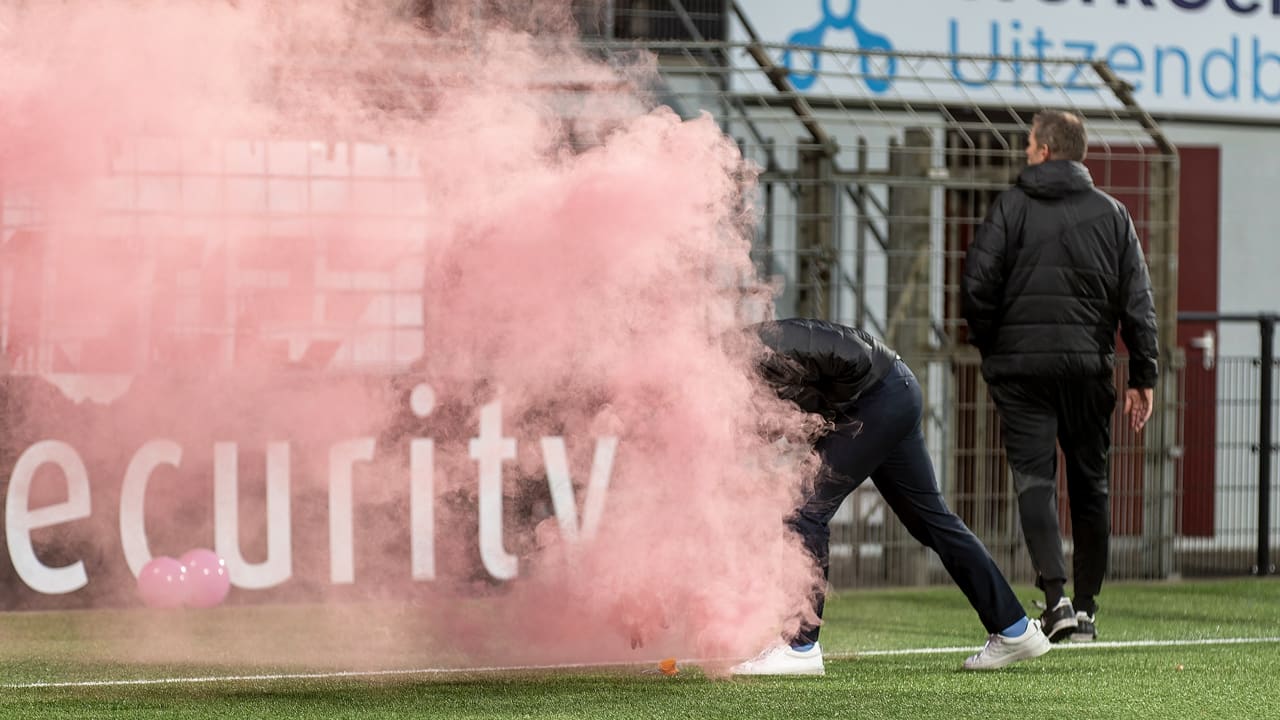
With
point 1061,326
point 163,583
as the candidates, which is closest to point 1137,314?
point 1061,326

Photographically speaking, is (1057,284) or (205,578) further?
(205,578)

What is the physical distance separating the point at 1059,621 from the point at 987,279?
1392 mm

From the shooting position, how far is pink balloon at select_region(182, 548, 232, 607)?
9.12 meters

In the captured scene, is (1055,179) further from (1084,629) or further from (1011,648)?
(1011,648)

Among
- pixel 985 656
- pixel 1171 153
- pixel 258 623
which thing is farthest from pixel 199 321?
pixel 1171 153

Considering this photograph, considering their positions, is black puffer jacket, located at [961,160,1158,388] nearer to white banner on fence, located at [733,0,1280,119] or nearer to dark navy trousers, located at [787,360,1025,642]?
dark navy trousers, located at [787,360,1025,642]

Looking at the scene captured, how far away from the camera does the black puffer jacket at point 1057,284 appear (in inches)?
314

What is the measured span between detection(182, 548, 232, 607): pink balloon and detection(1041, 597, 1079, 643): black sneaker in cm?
379

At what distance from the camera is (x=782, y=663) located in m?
6.71

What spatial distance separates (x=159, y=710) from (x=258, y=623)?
9.23ft

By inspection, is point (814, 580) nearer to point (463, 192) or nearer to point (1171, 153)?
point (463, 192)

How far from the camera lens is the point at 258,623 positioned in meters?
8.84

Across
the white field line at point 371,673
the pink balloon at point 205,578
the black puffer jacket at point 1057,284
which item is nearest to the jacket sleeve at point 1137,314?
the black puffer jacket at point 1057,284

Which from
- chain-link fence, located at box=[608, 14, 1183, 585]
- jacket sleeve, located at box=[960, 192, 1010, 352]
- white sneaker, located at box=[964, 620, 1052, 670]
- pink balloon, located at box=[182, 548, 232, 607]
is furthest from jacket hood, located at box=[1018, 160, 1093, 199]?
pink balloon, located at box=[182, 548, 232, 607]
